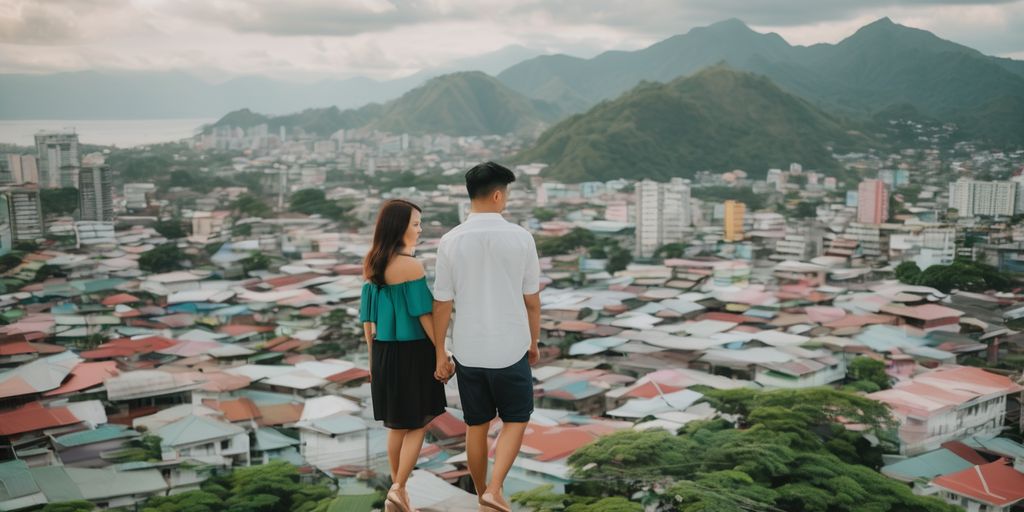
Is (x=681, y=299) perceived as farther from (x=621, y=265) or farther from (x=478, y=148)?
(x=478, y=148)

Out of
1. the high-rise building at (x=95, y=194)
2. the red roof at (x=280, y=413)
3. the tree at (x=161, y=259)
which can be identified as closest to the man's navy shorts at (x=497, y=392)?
the red roof at (x=280, y=413)

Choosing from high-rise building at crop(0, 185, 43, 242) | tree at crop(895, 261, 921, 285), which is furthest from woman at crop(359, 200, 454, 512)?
high-rise building at crop(0, 185, 43, 242)

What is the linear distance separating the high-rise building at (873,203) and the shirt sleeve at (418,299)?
54.2ft

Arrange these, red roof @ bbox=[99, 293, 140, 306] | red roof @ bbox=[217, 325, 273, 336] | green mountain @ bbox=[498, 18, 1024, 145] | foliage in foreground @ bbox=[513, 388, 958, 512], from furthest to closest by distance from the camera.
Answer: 1. green mountain @ bbox=[498, 18, 1024, 145]
2. red roof @ bbox=[99, 293, 140, 306]
3. red roof @ bbox=[217, 325, 273, 336]
4. foliage in foreground @ bbox=[513, 388, 958, 512]

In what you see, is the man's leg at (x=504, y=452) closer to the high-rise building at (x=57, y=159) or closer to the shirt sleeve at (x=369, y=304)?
the shirt sleeve at (x=369, y=304)

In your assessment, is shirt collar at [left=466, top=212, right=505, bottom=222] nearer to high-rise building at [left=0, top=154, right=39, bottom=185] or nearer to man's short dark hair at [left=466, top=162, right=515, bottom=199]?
man's short dark hair at [left=466, top=162, right=515, bottom=199]

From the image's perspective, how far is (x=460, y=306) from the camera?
4.55 feet

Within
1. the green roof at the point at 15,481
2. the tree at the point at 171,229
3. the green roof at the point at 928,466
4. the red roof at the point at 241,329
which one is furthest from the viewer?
the tree at the point at 171,229

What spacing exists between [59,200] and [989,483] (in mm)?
15175

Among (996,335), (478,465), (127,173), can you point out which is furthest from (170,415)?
(127,173)

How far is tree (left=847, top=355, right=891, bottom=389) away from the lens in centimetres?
A: 685

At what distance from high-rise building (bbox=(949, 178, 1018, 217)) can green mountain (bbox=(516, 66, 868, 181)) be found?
749cm

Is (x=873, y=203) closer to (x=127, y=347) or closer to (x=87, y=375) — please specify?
(x=127, y=347)

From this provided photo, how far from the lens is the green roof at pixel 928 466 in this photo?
15.2 ft
